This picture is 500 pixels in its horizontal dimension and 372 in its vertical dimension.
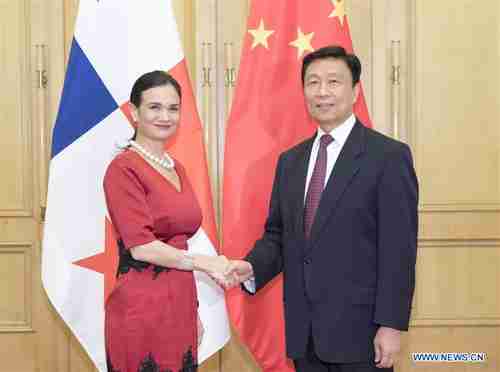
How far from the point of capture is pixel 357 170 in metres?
2.09

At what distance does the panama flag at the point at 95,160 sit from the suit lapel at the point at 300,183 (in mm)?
648

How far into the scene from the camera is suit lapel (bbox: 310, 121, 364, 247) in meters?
2.09

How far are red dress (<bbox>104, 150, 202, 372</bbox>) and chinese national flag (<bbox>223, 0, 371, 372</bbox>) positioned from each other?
73cm

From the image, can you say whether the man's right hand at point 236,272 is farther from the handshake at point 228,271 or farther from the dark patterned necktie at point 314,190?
the dark patterned necktie at point 314,190

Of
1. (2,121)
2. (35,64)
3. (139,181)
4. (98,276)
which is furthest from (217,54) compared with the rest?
(139,181)

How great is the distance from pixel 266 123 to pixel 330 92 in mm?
717

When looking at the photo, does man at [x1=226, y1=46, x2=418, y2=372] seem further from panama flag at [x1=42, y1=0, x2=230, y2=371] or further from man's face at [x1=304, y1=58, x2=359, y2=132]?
panama flag at [x1=42, y1=0, x2=230, y2=371]

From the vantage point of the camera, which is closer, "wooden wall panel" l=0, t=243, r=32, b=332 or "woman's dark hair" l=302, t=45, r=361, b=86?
"woman's dark hair" l=302, t=45, r=361, b=86

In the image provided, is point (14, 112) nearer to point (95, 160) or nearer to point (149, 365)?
point (95, 160)

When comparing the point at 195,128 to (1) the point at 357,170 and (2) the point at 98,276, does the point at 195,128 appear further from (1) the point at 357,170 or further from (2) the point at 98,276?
(1) the point at 357,170

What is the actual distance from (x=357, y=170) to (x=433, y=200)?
177 cm

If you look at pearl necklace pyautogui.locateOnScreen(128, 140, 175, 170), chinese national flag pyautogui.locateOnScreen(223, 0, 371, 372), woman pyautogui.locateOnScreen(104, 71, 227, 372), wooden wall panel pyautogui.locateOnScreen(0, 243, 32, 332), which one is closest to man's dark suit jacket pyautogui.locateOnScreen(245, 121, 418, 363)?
woman pyautogui.locateOnScreen(104, 71, 227, 372)

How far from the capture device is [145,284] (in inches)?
82.9

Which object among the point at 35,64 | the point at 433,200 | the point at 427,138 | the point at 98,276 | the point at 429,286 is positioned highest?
the point at 35,64
